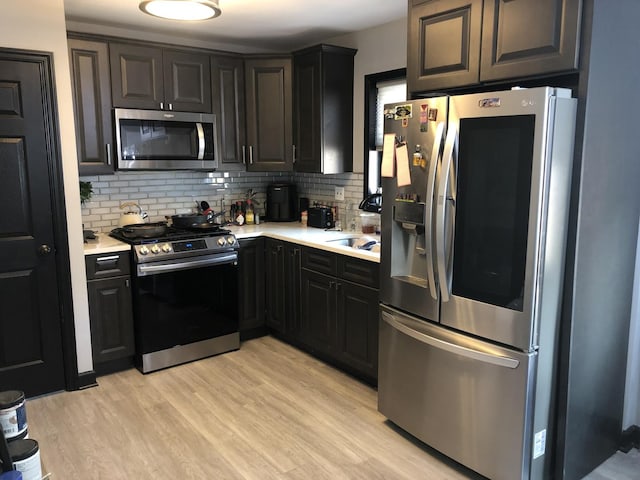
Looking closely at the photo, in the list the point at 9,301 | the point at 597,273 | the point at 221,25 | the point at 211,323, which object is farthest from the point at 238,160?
the point at 597,273

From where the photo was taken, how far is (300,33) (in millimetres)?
4113

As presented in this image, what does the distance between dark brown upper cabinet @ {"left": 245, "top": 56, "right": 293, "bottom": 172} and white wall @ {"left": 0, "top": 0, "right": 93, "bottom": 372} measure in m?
1.49

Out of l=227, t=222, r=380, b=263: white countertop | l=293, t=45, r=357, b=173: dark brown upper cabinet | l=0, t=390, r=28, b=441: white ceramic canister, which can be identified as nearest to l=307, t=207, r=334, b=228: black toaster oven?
l=227, t=222, r=380, b=263: white countertop

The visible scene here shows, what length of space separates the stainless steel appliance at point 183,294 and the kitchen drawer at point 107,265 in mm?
71

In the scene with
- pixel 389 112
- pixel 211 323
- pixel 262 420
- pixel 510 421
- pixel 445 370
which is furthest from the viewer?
pixel 211 323

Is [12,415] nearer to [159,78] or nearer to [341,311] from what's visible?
[341,311]

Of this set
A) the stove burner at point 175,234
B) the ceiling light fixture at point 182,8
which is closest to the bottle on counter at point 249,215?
the stove burner at point 175,234

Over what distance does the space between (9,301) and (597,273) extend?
10.4 ft

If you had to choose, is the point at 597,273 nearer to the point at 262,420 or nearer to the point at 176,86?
the point at 262,420

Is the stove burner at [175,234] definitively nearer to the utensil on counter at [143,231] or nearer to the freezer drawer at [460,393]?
the utensil on counter at [143,231]

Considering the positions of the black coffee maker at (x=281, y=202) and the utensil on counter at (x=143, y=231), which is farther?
the black coffee maker at (x=281, y=202)

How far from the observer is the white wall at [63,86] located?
2.91 metres

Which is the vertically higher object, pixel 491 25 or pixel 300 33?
pixel 300 33

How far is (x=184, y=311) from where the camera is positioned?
12.1 ft
